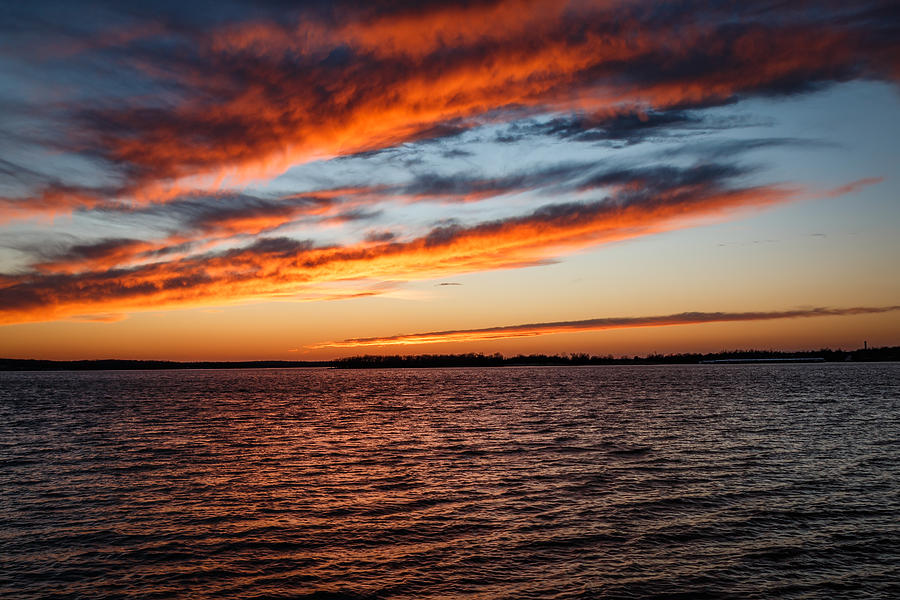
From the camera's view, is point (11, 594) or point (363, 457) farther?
point (363, 457)

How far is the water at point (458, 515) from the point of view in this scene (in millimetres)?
20406

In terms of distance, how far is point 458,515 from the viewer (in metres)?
28.4

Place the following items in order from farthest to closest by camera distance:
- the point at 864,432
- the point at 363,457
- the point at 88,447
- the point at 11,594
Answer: the point at 864,432, the point at 88,447, the point at 363,457, the point at 11,594

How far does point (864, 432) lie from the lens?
5556 centimetres

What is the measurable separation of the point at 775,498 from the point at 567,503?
10.5 meters

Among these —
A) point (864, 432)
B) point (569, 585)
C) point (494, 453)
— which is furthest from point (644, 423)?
point (569, 585)

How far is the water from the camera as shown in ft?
66.9

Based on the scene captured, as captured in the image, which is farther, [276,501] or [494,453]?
[494,453]

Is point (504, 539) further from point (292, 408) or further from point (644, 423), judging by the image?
point (292, 408)

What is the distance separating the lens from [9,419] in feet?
259

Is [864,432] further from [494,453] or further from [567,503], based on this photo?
[567,503]

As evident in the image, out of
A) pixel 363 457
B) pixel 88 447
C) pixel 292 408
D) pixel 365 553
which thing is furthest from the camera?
pixel 292 408

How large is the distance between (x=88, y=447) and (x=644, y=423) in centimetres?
5264

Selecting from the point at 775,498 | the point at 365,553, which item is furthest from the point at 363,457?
the point at 775,498
